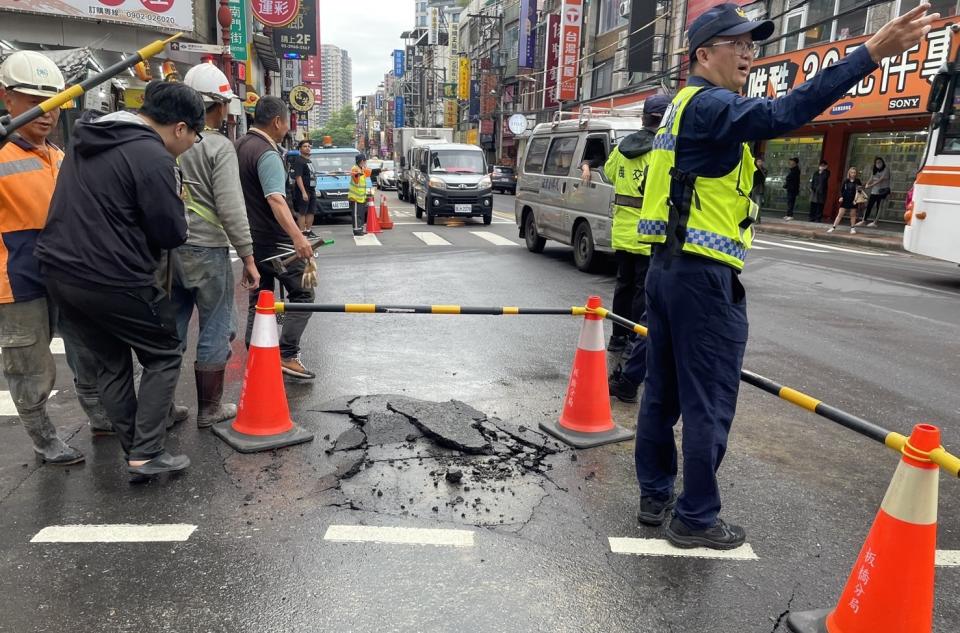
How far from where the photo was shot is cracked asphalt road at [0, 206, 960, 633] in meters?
2.66

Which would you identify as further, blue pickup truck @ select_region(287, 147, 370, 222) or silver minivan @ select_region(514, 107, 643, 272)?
blue pickup truck @ select_region(287, 147, 370, 222)

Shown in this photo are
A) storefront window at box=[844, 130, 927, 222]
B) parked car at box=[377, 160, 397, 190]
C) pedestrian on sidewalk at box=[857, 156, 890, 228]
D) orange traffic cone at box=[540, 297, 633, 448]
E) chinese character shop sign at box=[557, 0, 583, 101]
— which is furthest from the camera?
parked car at box=[377, 160, 397, 190]

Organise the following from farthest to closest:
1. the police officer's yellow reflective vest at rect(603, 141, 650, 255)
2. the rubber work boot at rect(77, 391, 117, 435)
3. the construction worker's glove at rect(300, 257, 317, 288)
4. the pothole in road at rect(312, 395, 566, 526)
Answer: the police officer's yellow reflective vest at rect(603, 141, 650, 255)
the construction worker's glove at rect(300, 257, 317, 288)
the rubber work boot at rect(77, 391, 117, 435)
the pothole in road at rect(312, 395, 566, 526)

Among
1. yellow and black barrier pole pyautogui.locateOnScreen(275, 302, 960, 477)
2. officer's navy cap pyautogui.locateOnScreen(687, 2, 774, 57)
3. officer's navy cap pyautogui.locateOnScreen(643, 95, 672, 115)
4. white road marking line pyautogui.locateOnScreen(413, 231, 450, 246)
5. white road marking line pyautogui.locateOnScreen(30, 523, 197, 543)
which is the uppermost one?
officer's navy cap pyautogui.locateOnScreen(687, 2, 774, 57)

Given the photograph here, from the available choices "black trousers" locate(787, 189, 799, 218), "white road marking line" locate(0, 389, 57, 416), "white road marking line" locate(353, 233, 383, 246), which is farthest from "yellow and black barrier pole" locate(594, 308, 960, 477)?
"black trousers" locate(787, 189, 799, 218)

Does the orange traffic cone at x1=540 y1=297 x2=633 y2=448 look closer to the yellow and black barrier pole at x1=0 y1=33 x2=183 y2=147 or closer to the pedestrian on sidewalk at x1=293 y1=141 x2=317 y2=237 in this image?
the yellow and black barrier pole at x1=0 y1=33 x2=183 y2=147

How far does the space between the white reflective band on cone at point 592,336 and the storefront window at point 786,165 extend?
20.7 meters

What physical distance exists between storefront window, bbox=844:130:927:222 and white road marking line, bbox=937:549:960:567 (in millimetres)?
19481

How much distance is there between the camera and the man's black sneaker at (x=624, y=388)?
5176 mm

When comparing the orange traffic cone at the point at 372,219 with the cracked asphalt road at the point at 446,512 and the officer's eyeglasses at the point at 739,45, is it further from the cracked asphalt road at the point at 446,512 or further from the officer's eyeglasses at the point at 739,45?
the officer's eyeglasses at the point at 739,45

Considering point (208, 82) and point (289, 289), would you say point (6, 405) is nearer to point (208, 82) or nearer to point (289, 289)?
point (289, 289)

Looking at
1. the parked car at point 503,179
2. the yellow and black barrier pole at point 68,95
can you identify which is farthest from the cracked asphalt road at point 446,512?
the parked car at point 503,179

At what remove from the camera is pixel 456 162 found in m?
20.0

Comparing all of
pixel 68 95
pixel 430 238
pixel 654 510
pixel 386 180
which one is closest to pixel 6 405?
pixel 68 95
